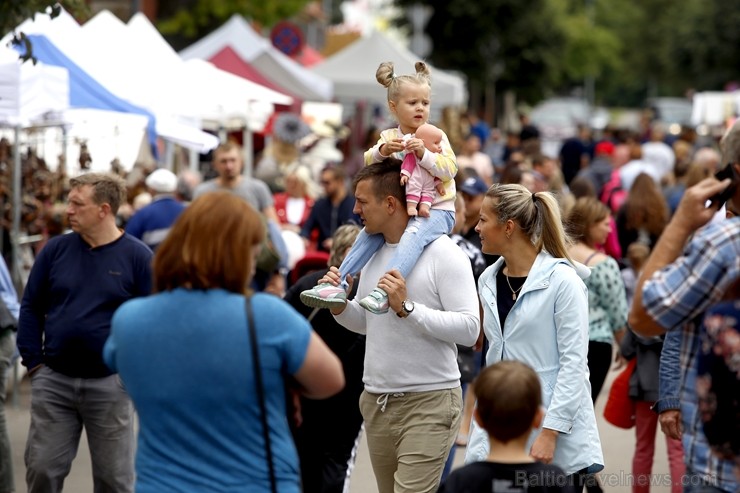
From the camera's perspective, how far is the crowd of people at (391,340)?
3709 millimetres

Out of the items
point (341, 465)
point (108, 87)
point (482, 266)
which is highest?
point (108, 87)

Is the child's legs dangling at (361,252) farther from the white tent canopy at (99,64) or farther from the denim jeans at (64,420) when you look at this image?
the white tent canopy at (99,64)

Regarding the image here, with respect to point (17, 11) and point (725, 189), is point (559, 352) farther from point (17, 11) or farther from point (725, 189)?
point (17, 11)

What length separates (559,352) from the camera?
505 cm

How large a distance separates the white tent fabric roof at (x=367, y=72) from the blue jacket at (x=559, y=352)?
17.5 m

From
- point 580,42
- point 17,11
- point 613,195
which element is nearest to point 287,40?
point 613,195

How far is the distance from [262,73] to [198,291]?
17.0 meters

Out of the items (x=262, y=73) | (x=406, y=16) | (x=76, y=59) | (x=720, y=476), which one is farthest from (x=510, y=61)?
(x=720, y=476)

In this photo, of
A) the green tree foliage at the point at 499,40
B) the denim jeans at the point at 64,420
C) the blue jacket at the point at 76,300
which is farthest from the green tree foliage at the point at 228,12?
the denim jeans at the point at 64,420

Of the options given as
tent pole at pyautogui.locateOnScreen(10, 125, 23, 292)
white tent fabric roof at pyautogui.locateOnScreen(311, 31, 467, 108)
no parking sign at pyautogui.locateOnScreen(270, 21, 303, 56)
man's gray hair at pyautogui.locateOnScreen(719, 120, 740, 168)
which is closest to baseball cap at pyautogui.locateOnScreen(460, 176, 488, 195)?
tent pole at pyautogui.locateOnScreen(10, 125, 23, 292)

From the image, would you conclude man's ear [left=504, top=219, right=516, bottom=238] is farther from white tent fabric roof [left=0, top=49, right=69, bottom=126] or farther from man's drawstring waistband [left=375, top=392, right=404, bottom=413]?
white tent fabric roof [left=0, top=49, right=69, bottom=126]

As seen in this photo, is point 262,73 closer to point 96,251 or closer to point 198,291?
point 96,251

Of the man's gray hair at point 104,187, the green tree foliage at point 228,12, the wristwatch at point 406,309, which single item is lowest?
the wristwatch at point 406,309

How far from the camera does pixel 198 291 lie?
12.3ft
